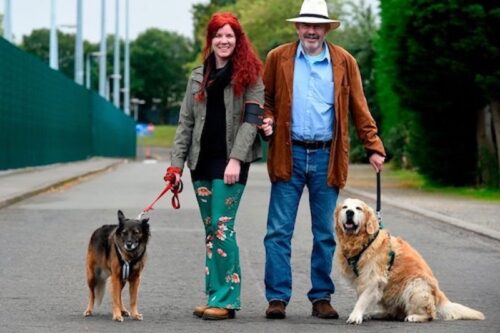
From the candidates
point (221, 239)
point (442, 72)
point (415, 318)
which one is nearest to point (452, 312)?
point (415, 318)

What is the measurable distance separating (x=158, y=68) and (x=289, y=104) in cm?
16391

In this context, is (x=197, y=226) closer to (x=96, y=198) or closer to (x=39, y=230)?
(x=39, y=230)

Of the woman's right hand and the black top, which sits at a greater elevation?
the black top

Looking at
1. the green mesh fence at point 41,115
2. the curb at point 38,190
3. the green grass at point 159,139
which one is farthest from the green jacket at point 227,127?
the green grass at point 159,139

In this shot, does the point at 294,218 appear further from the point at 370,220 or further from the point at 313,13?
the point at 313,13

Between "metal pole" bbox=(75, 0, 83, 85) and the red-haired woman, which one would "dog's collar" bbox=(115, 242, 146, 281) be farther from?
"metal pole" bbox=(75, 0, 83, 85)

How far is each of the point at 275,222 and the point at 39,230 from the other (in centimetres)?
821

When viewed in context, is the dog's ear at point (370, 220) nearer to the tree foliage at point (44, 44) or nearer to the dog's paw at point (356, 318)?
the dog's paw at point (356, 318)

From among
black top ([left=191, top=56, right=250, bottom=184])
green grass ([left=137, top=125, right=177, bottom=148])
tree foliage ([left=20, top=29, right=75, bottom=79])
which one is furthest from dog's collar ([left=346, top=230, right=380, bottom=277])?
tree foliage ([left=20, top=29, right=75, bottom=79])

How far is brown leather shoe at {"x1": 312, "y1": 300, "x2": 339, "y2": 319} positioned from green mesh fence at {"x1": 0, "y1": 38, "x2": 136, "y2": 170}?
23210 millimetres

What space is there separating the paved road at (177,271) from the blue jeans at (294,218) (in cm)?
25

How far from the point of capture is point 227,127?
8570 mm

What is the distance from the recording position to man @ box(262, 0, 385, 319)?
28.5 feet

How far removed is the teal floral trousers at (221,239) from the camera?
28.1 feet
